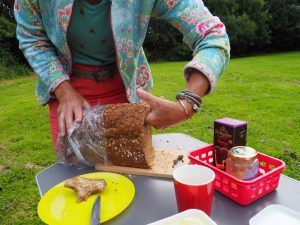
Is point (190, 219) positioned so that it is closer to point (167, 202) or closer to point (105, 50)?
point (167, 202)

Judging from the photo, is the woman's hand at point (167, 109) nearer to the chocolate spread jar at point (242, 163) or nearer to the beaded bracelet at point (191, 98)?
the beaded bracelet at point (191, 98)

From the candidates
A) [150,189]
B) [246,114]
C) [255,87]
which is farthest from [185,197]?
[255,87]

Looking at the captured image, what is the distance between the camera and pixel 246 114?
4.96 metres

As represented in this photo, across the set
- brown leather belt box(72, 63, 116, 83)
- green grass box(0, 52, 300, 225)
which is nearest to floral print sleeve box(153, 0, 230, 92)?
brown leather belt box(72, 63, 116, 83)

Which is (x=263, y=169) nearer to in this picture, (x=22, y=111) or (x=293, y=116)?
(x=293, y=116)

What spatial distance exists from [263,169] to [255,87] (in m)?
5.80

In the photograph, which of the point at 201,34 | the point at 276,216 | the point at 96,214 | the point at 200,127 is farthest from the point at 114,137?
the point at 200,127

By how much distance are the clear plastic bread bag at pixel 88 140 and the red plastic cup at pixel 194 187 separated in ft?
1.65

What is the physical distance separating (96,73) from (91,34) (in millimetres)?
197

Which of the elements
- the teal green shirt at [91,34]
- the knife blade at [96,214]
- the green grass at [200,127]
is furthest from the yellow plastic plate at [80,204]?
the green grass at [200,127]

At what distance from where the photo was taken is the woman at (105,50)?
120 cm

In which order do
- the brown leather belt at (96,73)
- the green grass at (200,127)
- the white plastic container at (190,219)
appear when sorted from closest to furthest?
1. the white plastic container at (190,219)
2. the brown leather belt at (96,73)
3. the green grass at (200,127)

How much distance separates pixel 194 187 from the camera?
0.95 m

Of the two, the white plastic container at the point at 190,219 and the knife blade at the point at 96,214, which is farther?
the knife blade at the point at 96,214
